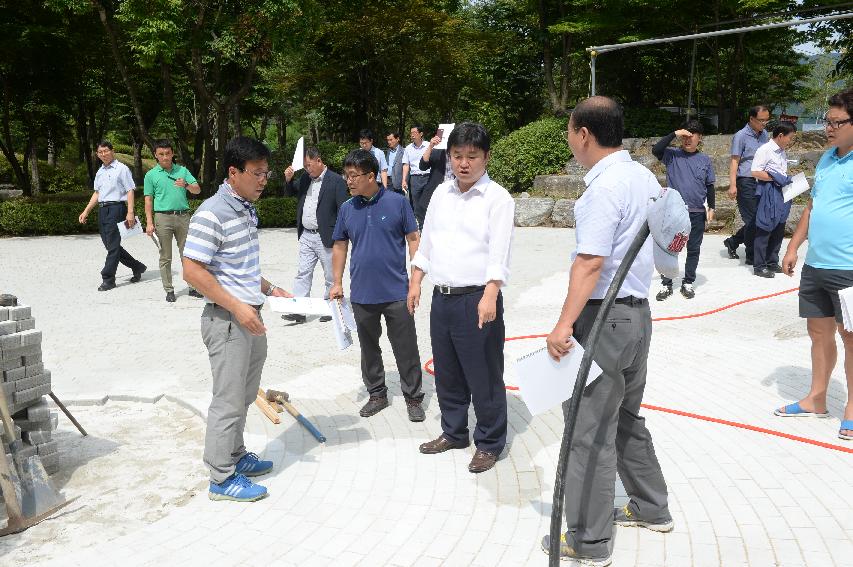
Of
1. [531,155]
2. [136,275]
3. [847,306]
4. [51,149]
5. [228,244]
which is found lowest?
[136,275]

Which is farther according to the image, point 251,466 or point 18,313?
point 251,466

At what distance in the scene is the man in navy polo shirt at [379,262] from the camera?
5.17 m

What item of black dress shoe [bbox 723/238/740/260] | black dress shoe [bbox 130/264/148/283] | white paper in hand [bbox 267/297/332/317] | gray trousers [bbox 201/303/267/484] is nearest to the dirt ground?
gray trousers [bbox 201/303/267/484]

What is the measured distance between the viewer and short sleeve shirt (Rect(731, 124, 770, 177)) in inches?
393

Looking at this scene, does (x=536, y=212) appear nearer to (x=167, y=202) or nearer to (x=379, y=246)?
(x=167, y=202)

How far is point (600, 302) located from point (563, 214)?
14.3m

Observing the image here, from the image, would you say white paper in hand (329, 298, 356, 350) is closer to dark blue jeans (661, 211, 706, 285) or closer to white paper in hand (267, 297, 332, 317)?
white paper in hand (267, 297, 332, 317)

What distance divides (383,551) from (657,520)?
Answer: 134 cm

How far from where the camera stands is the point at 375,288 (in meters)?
5.18

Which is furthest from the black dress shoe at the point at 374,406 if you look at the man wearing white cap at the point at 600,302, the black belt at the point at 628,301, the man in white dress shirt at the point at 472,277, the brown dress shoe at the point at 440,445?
the black belt at the point at 628,301

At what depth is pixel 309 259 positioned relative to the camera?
26.7ft

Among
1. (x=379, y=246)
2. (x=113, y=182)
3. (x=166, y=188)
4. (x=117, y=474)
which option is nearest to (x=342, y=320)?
(x=379, y=246)

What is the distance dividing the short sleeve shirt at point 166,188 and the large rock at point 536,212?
9554mm

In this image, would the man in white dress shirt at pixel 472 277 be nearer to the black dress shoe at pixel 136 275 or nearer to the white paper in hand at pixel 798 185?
the white paper in hand at pixel 798 185
